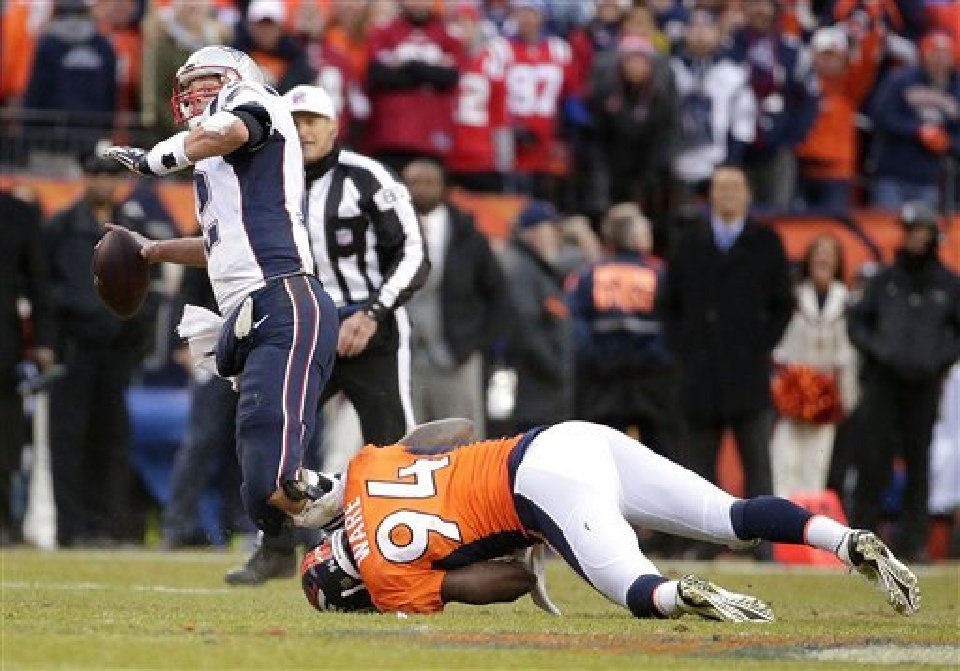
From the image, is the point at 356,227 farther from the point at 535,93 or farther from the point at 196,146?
the point at 535,93

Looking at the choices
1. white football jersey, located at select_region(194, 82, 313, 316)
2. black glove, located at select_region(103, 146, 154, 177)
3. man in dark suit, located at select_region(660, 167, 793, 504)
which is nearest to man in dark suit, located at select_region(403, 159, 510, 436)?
man in dark suit, located at select_region(660, 167, 793, 504)

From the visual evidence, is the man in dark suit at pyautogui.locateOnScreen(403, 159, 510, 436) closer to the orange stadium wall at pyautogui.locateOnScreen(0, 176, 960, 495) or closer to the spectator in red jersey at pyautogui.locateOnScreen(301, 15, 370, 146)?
the orange stadium wall at pyautogui.locateOnScreen(0, 176, 960, 495)

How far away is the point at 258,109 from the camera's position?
8195 mm

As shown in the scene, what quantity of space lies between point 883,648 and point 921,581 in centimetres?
461

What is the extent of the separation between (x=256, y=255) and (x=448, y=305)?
536 cm

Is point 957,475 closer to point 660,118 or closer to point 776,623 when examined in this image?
point 660,118

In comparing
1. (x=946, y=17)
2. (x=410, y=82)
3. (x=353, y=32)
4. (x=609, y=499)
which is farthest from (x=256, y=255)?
(x=946, y=17)

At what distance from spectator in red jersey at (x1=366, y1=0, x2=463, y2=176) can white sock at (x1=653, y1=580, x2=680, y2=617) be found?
8.88 metres

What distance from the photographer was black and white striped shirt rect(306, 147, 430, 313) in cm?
1001

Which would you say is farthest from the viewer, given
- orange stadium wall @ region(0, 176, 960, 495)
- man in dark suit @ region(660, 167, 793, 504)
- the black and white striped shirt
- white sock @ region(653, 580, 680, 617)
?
orange stadium wall @ region(0, 176, 960, 495)

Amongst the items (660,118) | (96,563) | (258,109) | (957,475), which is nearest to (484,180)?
(660,118)

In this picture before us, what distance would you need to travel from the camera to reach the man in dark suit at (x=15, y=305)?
516 inches

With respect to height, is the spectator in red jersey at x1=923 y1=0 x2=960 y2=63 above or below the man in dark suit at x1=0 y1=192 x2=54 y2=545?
above

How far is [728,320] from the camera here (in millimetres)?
13234
